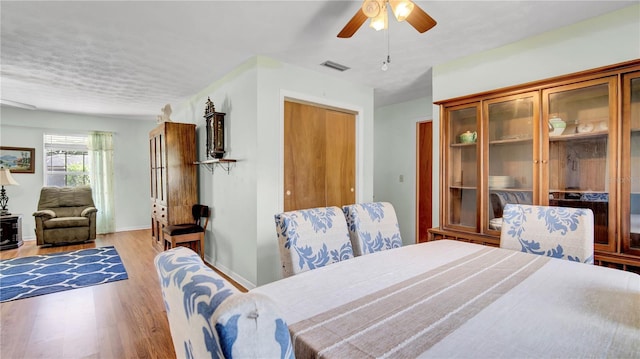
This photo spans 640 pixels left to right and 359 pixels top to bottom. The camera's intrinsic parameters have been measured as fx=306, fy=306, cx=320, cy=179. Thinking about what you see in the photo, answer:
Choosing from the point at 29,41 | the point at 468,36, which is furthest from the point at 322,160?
the point at 29,41

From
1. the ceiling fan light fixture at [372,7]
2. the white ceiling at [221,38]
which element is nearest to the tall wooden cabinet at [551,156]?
the white ceiling at [221,38]

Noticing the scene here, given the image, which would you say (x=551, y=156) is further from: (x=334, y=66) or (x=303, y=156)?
(x=303, y=156)

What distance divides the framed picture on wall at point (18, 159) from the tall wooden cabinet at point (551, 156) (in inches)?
269

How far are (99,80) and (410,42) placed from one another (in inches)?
143

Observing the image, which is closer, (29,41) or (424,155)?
(29,41)

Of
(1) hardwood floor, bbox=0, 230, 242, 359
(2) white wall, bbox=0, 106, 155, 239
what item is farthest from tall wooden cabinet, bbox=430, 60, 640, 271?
(2) white wall, bbox=0, 106, 155, 239

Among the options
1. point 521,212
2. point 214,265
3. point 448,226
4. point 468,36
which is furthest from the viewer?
point 214,265

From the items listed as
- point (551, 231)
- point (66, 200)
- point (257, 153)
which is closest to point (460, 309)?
point (551, 231)

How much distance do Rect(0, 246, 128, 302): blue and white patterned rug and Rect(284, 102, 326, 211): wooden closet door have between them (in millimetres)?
2185

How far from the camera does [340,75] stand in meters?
3.52

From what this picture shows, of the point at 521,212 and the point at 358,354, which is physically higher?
the point at 521,212

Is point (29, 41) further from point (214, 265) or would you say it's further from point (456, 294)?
point (456, 294)

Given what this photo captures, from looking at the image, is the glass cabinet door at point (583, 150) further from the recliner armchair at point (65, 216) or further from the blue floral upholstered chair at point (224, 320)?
the recliner armchair at point (65, 216)

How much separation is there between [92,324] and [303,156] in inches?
92.9
